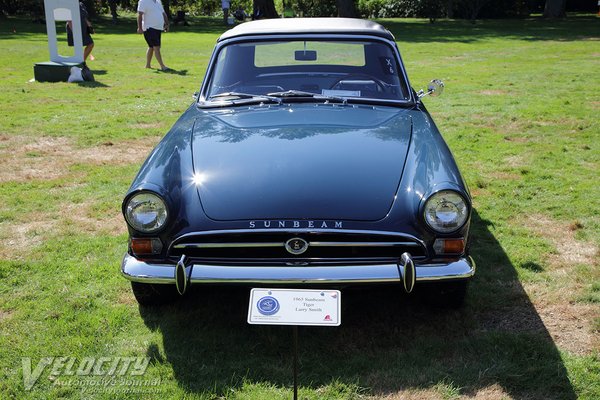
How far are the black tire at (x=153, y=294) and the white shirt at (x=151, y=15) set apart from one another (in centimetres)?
1063

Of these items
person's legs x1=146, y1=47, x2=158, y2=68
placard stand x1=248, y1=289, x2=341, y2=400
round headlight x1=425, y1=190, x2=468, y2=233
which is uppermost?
round headlight x1=425, y1=190, x2=468, y2=233

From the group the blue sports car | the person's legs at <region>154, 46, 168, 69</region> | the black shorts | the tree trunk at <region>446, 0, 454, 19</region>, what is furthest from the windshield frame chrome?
the tree trunk at <region>446, 0, 454, 19</region>

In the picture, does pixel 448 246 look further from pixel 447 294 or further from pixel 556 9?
pixel 556 9

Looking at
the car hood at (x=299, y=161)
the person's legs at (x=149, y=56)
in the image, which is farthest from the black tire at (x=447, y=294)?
the person's legs at (x=149, y=56)

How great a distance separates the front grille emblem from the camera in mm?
3131

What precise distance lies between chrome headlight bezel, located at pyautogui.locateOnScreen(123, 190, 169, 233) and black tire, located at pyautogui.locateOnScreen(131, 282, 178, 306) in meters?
0.42

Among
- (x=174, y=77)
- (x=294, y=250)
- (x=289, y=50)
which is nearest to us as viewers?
(x=294, y=250)

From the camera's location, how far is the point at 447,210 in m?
3.25

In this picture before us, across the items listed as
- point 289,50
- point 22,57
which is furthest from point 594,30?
point 289,50

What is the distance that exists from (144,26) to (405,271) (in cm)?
1161

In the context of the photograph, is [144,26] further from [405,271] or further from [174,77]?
[405,271]

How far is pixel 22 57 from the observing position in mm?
16219

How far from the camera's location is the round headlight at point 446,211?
3.22m

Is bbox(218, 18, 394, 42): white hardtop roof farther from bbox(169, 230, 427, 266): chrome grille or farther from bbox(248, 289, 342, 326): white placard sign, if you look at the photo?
bbox(248, 289, 342, 326): white placard sign
